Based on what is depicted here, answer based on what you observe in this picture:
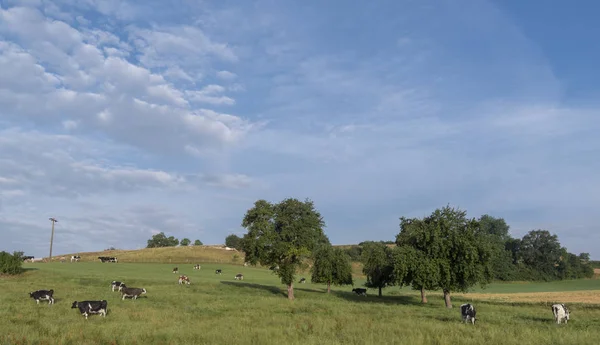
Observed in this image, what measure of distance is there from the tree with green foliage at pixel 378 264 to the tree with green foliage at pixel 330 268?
3356mm

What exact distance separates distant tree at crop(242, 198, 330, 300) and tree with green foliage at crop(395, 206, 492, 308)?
1079 centimetres

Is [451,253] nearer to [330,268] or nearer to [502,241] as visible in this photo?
[330,268]

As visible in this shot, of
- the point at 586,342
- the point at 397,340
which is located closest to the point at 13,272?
the point at 397,340

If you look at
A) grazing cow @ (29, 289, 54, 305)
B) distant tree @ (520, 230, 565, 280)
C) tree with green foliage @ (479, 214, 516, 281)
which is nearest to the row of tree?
grazing cow @ (29, 289, 54, 305)

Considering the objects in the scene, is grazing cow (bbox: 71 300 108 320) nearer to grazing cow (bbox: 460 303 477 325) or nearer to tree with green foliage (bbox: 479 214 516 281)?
grazing cow (bbox: 460 303 477 325)

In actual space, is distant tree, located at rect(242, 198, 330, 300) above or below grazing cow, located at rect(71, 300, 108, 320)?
above

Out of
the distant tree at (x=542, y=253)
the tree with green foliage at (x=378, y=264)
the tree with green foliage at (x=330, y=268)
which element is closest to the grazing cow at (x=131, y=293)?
the tree with green foliage at (x=330, y=268)

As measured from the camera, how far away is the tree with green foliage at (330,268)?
191 ft

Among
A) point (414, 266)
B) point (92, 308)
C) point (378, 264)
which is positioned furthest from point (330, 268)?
point (92, 308)

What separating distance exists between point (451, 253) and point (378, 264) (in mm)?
12352

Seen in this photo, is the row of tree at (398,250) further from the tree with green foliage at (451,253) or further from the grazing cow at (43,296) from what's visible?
the grazing cow at (43,296)

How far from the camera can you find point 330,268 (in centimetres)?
5856

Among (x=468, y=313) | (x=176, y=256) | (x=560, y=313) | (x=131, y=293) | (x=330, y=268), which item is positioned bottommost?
(x=131, y=293)

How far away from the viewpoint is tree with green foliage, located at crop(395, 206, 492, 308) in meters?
42.9
